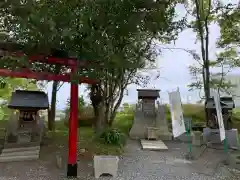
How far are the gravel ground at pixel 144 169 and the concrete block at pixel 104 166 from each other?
161mm

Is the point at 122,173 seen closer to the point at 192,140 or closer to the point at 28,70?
the point at 28,70

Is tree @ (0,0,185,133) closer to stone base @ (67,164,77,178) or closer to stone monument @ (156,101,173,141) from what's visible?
stone base @ (67,164,77,178)

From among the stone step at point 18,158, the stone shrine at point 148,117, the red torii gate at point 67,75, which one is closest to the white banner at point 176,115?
the red torii gate at point 67,75

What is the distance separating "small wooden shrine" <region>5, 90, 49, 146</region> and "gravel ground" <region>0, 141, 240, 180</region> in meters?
1.45

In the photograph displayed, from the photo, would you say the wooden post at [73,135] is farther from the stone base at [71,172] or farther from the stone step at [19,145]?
the stone step at [19,145]

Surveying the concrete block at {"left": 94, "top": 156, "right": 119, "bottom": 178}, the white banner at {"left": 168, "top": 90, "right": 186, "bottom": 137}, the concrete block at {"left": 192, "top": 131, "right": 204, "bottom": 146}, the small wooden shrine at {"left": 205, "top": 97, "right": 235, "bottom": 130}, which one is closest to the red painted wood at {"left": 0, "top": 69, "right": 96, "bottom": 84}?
the concrete block at {"left": 94, "top": 156, "right": 119, "bottom": 178}

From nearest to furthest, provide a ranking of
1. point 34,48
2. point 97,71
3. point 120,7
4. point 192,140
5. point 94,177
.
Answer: point 120,7
point 34,48
point 97,71
point 94,177
point 192,140

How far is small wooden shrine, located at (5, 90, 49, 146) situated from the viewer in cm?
873

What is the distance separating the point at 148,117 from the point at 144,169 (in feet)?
19.7

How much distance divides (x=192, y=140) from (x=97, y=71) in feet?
22.9

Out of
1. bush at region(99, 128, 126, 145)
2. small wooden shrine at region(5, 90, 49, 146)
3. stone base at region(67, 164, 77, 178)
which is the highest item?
small wooden shrine at region(5, 90, 49, 146)

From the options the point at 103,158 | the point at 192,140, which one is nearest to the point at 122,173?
the point at 103,158

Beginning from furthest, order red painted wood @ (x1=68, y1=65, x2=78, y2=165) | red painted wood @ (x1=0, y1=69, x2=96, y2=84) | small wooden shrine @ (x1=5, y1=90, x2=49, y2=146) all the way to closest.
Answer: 1. small wooden shrine @ (x1=5, y1=90, x2=49, y2=146)
2. red painted wood @ (x1=68, y1=65, x2=78, y2=165)
3. red painted wood @ (x1=0, y1=69, x2=96, y2=84)

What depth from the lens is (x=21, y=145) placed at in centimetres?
845
